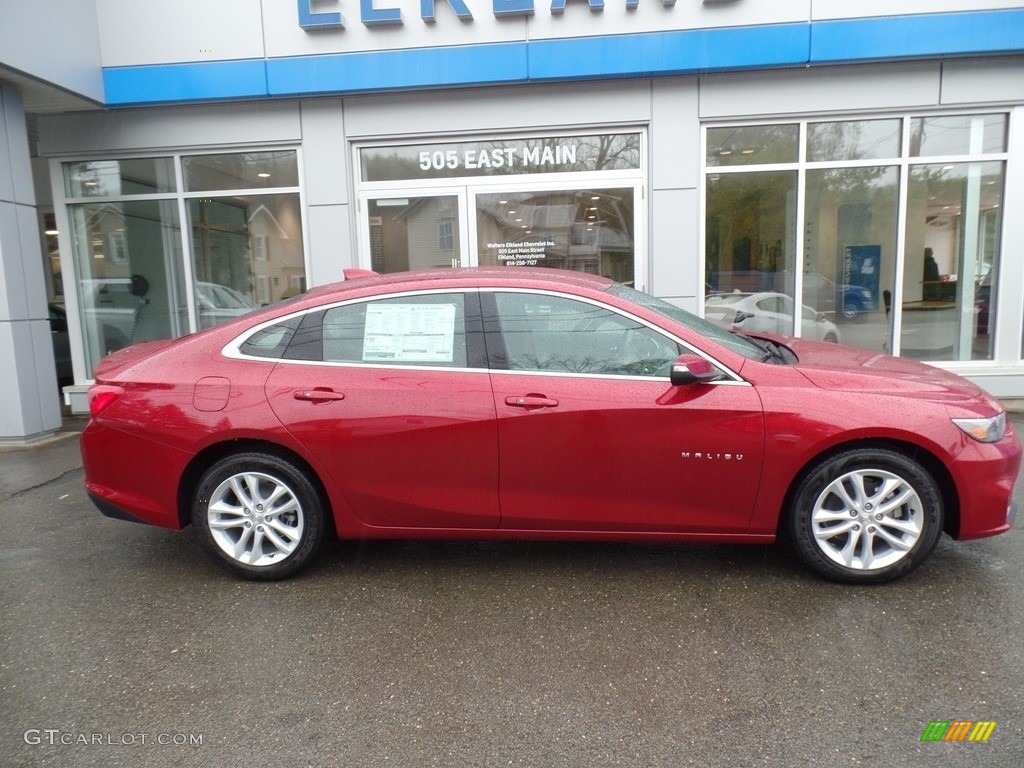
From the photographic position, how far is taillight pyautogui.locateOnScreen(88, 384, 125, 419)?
12.1 ft

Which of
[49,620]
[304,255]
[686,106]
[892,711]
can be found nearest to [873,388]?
[892,711]

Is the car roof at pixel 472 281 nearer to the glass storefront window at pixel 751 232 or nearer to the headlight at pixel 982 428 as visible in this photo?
the headlight at pixel 982 428

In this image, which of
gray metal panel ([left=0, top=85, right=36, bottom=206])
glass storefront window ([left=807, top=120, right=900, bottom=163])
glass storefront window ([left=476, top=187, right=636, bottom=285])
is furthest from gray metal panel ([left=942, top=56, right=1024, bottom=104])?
gray metal panel ([left=0, top=85, right=36, bottom=206])

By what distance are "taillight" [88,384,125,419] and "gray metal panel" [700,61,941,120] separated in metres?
6.22

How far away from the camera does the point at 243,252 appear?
8.43 meters

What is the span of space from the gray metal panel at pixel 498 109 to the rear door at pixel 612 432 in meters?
4.66

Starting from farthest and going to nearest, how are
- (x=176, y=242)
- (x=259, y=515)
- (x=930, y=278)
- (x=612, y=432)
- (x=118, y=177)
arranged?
1. (x=176, y=242)
2. (x=118, y=177)
3. (x=930, y=278)
4. (x=259, y=515)
5. (x=612, y=432)

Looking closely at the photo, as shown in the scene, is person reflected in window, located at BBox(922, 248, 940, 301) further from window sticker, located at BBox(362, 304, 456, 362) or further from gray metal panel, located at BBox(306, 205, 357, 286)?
window sticker, located at BBox(362, 304, 456, 362)

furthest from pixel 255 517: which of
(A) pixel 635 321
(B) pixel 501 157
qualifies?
(B) pixel 501 157

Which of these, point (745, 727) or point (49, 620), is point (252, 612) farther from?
point (745, 727)

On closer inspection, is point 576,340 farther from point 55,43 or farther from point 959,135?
point 55,43

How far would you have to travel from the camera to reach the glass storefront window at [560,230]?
25.7 feet

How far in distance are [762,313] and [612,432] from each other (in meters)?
5.20
